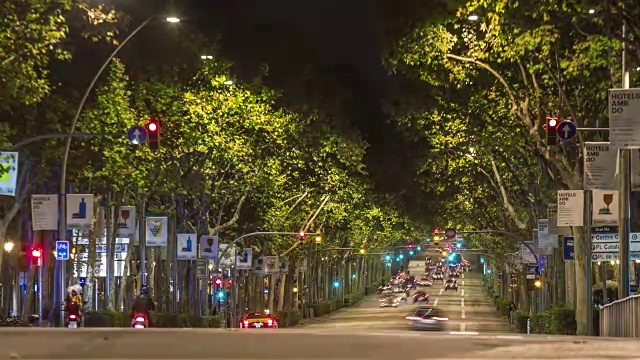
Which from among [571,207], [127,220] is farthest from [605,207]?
[127,220]

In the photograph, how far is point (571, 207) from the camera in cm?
3234

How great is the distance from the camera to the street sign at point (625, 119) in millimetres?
22578

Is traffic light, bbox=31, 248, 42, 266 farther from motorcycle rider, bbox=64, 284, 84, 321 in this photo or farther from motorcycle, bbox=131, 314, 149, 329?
motorcycle, bbox=131, 314, 149, 329

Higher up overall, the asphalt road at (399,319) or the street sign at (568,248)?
the street sign at (568,248)

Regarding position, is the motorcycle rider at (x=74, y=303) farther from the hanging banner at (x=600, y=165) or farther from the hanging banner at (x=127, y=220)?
the hanging banner at (x=600, y=165)

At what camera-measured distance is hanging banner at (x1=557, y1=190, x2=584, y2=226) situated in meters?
32.2

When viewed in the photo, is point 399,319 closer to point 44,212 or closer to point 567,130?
point 44,212

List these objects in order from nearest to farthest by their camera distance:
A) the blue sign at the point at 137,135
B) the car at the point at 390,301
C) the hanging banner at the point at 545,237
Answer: the blue sign at the point at 137,135
the hanging banner at the point at 545,237
the car at the point at 390,301

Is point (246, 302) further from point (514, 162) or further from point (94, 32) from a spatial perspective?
point (94, 32)

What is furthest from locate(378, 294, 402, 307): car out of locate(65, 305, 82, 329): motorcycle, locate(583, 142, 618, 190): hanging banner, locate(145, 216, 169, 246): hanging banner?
locate(583, 142, 618, 190): hanging banner

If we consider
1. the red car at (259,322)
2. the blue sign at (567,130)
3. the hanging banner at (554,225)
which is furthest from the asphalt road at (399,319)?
the blue sign at (567,130)

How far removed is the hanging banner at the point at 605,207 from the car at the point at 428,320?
67.4ft

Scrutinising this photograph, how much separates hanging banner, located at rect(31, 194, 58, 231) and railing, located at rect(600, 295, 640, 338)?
17.1 m

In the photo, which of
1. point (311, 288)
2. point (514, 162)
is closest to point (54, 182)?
point (514, 162)
